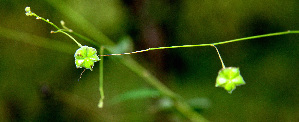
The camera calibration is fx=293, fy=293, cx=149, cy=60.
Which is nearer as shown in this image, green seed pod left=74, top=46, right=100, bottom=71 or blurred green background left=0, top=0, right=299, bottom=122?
green seed pod left=74, top=46, right=100, bottom=71

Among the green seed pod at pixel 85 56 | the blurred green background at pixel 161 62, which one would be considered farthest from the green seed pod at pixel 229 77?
the blurred green background at pixel 161 62

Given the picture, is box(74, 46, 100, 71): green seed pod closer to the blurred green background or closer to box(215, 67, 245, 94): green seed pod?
box(215, 67, 245, 94): green seed pod

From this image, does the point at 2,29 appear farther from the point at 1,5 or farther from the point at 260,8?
the point at 260,8

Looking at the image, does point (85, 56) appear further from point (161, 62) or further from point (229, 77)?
point (161, 62)

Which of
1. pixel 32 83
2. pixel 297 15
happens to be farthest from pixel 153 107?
pixel 297 15

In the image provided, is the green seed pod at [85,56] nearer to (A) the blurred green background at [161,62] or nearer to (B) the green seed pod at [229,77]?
(B) the green seed pod at [229,77]

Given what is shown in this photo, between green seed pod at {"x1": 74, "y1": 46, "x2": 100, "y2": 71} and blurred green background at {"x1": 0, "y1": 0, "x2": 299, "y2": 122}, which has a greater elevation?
blurred green background at {"x1": 0, "y1": 0, "x2": 299, "y2": 122}

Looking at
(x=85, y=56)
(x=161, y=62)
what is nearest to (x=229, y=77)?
(x=85, y=56)

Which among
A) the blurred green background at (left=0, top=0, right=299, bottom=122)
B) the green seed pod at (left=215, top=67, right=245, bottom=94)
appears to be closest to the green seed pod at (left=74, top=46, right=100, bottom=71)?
the green seed pod at (left=215, top=67, right=245, bottom=94)
